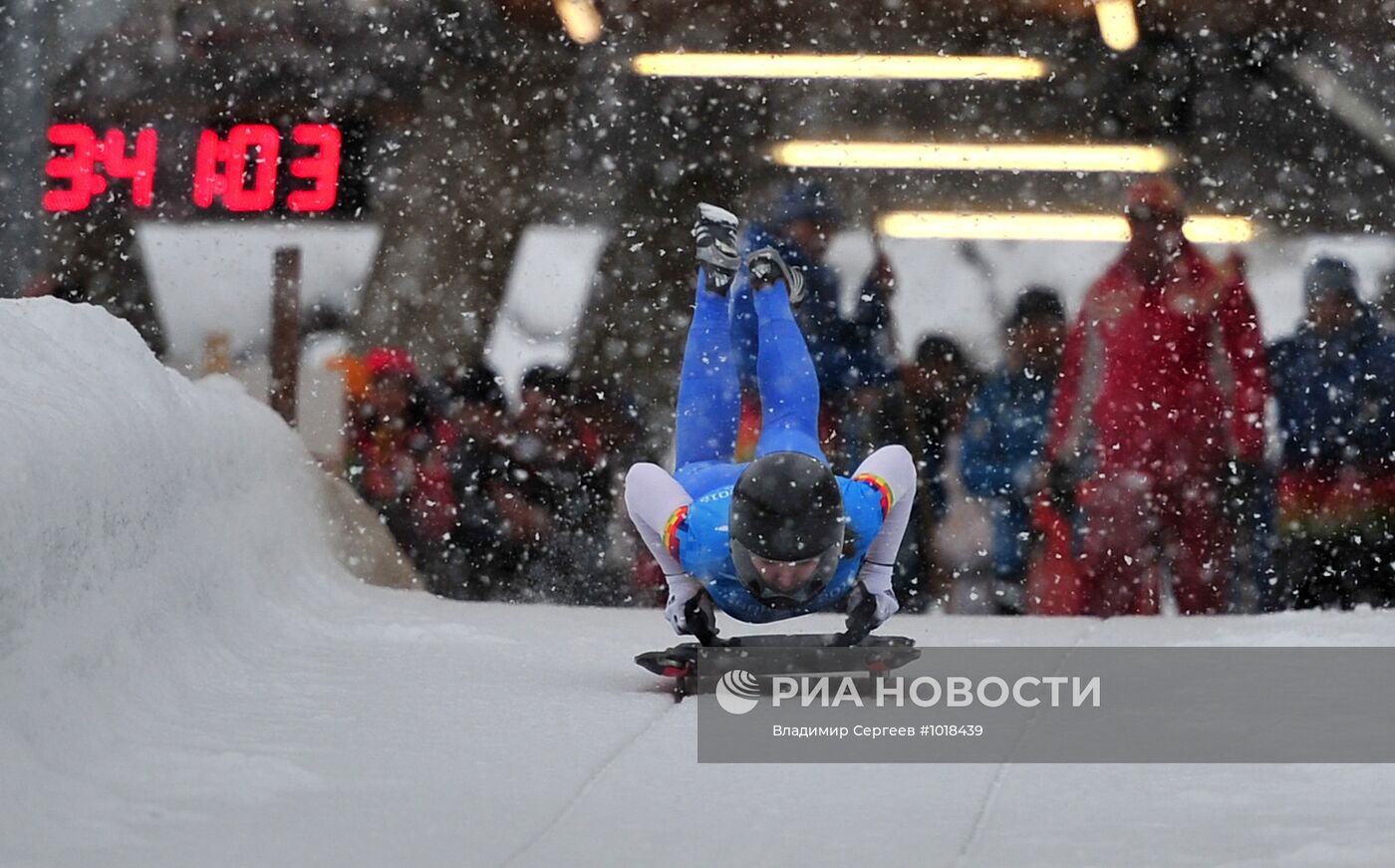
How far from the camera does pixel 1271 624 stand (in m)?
6.47

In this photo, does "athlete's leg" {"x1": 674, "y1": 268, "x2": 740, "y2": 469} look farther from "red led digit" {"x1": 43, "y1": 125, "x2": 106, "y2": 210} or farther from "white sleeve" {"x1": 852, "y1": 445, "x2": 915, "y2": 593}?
"red led digit" {"x1": 43, "y1": 125, "x2": 106, "y2": 210}

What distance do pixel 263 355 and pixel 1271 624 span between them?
16.0 ft

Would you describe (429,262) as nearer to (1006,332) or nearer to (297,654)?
(1006,332)

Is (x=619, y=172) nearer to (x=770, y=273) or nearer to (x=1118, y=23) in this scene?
(x=1118, y=23)

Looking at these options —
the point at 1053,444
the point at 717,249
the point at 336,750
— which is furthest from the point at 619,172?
the point at 336,750

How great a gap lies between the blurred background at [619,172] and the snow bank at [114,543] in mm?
2003

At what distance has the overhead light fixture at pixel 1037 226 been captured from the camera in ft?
27.5

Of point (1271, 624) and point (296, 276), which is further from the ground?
point (296, 276)

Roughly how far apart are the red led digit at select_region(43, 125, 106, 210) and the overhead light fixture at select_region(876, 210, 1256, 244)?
3822mm

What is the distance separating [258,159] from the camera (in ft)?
28.2

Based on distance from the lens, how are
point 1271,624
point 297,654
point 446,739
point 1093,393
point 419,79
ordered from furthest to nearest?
point 419,79 → point 1093,393 → point 1271,624 → point 297,654 → point 446,739

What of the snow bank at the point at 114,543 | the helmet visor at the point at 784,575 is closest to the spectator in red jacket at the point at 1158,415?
the snow bank at the point at 114,543

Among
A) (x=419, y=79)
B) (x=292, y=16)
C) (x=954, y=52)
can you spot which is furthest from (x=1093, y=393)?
(x=292, y=16)

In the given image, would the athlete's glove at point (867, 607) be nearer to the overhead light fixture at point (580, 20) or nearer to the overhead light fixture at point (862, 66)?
the overhead light fixture at point (862, 66)
